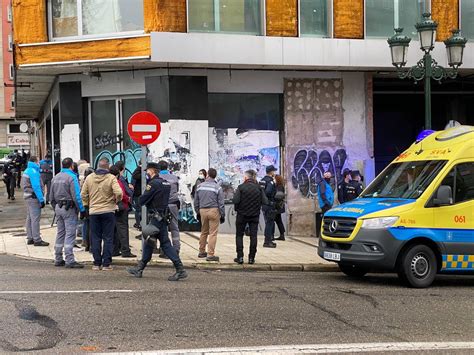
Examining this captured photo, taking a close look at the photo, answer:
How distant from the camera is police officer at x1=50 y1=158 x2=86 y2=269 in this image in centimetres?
1172

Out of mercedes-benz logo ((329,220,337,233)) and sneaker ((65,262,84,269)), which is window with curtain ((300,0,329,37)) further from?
sneaker ((65,262,84,269))

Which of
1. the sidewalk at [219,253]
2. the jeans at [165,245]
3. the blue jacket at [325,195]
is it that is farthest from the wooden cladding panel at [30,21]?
the jeans at [165,245]

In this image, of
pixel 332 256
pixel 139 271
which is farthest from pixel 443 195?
pixel 139 271

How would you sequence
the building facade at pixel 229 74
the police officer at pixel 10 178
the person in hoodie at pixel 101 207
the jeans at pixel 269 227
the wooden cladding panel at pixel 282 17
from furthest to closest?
the police officer at pixel 10 178, the wooden cladding panel at pixel 282 17, the building facade at pixel 229 74, the jeans at pixel 269 227, the person in hoodie at pixel 101 207

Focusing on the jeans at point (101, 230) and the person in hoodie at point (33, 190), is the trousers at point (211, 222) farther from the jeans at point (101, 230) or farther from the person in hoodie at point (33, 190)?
the person in hoodie at point (33, 190)

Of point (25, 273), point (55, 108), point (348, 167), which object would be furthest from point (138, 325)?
point (55, 108)

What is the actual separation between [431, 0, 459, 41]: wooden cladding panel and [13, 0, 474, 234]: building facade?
0.12 ft

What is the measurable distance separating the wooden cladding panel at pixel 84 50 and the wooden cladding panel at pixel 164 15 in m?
0.51

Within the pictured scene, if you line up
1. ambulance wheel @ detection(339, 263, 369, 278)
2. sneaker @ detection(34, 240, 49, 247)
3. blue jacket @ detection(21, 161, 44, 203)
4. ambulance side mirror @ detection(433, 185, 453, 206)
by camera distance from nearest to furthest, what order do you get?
ambulance side mirror @ detection(433, 185, 453, 206) → ambulance wheel @ detection(339, 263, 369, 278) → blue jacket @ detection(21, 161, 44, 203) → sneaker @ detection(34, 240, 49, 247)

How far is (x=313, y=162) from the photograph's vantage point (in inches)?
724

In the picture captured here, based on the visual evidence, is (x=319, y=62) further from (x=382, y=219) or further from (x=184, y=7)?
(x=382, y=219)

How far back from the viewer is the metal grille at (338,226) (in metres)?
10.5

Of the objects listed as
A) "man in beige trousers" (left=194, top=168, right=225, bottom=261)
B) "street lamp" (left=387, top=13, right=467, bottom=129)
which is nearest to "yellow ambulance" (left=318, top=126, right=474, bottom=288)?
"man in beige trousers" (left=194, top=168, right=225, bottom=261)

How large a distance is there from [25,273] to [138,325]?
15.3 feet
